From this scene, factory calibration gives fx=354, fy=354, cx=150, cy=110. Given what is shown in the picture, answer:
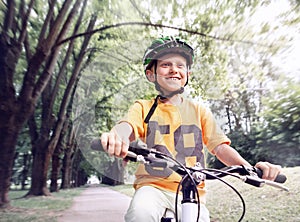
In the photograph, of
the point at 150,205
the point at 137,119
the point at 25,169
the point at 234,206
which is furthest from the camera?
the point at 25,169

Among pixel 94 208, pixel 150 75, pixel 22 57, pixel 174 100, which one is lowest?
pixel 94 208

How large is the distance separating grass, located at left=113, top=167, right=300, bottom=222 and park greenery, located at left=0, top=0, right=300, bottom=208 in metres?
0.13

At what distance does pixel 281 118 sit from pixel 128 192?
78cm

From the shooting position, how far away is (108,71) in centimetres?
159

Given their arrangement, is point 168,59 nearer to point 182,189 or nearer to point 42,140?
point 182,189

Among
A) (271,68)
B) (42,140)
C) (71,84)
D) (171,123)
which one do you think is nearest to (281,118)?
(271,68)

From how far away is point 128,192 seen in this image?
54.9 inches

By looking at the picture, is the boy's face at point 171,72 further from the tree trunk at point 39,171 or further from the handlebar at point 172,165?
the tree trunk at point 39,171

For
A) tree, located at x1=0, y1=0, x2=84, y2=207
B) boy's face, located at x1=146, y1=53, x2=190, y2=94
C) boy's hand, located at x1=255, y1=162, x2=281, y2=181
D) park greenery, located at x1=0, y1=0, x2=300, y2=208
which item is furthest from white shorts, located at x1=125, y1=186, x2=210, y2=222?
tree, located at x1=0, y1=0, x2=84, y2=207

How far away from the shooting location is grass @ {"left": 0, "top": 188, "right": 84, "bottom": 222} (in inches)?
64.0

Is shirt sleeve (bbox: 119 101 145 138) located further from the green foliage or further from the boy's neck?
the green foliage

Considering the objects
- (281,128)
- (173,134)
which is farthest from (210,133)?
(281,128)

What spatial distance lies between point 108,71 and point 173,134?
0.50 metres

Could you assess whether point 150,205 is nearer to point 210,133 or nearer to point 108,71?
point 210,133
